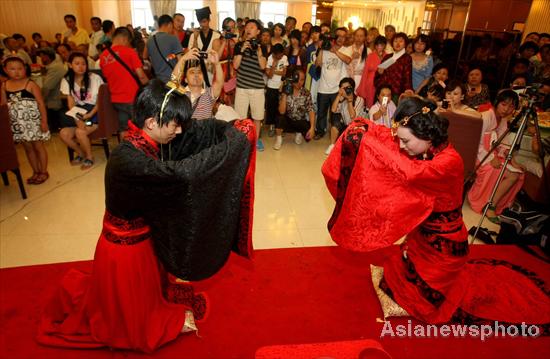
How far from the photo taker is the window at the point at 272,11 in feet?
48.5

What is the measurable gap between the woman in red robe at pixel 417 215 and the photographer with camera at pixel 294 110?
9.61 feet

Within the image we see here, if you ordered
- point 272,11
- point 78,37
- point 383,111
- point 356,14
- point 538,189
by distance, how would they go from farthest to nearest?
1. point 356,14
2. point 272,11
3. point 78,37
4. point 383,111
5. point 538,189

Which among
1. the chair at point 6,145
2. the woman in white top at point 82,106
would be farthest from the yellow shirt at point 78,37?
the chair at point 6,145

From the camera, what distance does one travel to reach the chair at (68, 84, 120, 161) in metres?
3.93

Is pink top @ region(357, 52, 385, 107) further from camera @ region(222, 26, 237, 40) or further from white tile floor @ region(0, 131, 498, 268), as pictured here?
camera @ region(222, 26, 237, 40)

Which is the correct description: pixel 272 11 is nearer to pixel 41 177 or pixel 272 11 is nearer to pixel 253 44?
pixel 253 44

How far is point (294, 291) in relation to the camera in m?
2.21

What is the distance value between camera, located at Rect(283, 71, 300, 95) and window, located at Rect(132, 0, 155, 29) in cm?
1072

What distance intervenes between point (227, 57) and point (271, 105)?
880 millimetres

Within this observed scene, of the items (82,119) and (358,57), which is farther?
(358,57)

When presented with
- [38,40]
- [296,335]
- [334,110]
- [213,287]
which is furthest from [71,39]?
[296,335]

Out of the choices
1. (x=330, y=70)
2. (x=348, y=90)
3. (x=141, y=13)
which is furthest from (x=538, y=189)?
(x=141, y=13)

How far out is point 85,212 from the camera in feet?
10.2

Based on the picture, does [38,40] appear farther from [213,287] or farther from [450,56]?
[450,56]
